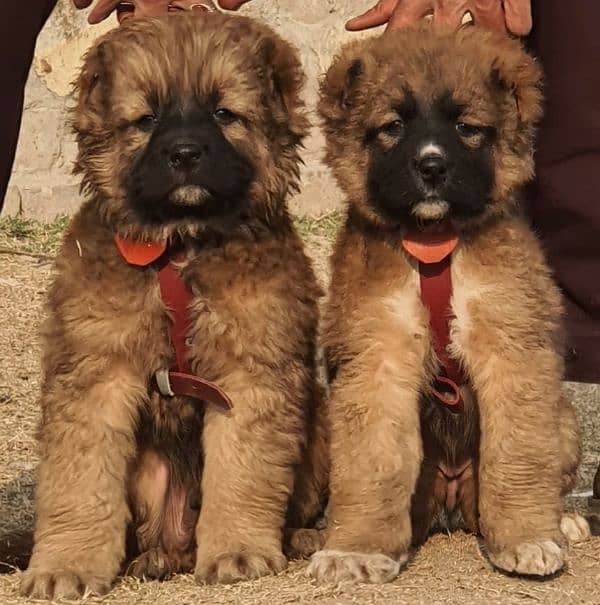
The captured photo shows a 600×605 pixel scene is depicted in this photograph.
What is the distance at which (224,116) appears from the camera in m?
5.26

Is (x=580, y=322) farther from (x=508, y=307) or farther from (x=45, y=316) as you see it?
(x=45, y=316)

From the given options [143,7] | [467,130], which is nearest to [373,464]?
[467,130]

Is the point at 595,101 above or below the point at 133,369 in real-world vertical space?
above

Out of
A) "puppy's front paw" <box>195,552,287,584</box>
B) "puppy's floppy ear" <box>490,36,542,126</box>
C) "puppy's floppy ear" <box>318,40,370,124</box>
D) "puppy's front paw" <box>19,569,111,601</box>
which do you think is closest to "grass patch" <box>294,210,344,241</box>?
"puppy's floppy ear" <box>318,40,370,124</box>

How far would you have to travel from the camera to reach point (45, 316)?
5402 mm

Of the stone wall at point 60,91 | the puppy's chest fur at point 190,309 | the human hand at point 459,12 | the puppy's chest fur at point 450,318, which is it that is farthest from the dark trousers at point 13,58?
the stone wall at point 60,91

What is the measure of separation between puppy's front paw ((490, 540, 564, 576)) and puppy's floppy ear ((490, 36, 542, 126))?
1.47 meters

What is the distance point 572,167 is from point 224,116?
1.73m

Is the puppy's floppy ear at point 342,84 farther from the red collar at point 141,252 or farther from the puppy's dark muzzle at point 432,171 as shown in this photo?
the red collar at point 141,252

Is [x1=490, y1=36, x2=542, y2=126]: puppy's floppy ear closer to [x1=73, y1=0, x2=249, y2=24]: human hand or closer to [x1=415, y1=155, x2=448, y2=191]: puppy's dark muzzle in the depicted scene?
[x1=415, y1=155, x2=448, y2=191]: puppy's dark muzzle

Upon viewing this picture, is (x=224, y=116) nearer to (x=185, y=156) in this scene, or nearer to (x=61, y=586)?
(x=185, y=156)

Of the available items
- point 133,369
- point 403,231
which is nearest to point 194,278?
point 133,369

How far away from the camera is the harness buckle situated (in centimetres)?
518

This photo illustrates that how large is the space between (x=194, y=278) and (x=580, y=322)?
191cm
